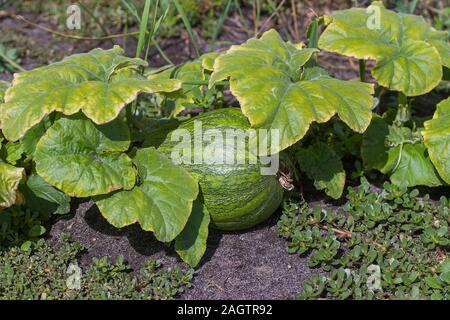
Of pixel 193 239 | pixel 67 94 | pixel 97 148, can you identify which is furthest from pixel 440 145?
pixel 67 94

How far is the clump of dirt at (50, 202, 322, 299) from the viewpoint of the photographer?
3760mm

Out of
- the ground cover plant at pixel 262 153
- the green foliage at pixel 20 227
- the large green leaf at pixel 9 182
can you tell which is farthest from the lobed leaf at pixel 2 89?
the green foliage at pixel 20 227

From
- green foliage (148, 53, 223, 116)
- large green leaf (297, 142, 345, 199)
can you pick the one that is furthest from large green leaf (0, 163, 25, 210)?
large green leaf (297, 142, 345, 199)

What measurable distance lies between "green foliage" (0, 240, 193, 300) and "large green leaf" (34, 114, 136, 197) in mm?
421

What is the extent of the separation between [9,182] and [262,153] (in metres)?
1.22

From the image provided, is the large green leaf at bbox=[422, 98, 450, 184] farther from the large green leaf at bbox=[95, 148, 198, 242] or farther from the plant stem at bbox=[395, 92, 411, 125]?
the large green leaf at bbox=[95, 148, 198, 242]

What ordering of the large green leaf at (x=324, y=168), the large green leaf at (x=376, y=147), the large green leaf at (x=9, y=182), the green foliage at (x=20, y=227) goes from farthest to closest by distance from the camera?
the large green leaf at (x=376, y=147) → the large green leaf at (x=324, y=168) → the green foliage at (x=20, y=227) → the large green leaf at (x=9, y=182)

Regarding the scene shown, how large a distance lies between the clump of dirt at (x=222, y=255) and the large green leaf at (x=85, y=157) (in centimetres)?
48

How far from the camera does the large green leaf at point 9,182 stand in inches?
143

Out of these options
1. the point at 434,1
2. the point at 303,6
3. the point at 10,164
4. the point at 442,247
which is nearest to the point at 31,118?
the point at 10,164

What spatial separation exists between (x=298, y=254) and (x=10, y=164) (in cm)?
154

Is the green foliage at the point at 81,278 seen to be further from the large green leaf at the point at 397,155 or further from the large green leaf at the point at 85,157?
the large green leaf at the point at 397,155

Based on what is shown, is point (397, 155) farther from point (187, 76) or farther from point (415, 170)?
point (187, 76)

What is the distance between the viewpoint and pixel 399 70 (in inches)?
156
